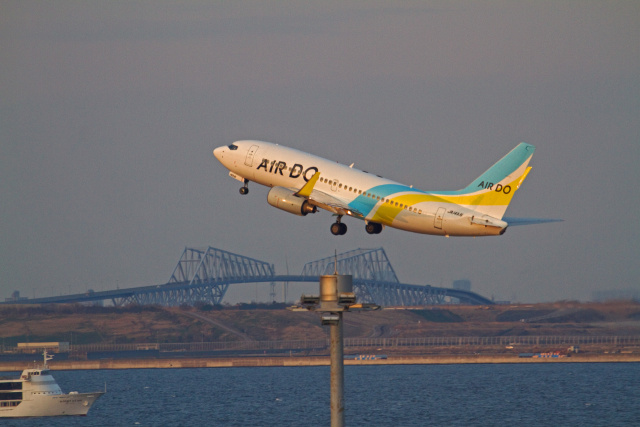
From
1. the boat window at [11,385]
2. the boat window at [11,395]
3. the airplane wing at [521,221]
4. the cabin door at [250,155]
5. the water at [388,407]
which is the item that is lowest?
the water at [388,407]

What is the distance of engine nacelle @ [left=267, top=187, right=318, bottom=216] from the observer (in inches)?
3752

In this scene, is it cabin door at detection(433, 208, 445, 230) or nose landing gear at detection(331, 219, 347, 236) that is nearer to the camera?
cabin door at detection(433, 208, 445, 230)

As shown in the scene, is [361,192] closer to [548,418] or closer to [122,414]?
[548,418]

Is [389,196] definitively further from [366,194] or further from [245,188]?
[245,188]

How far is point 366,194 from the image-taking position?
300 ft

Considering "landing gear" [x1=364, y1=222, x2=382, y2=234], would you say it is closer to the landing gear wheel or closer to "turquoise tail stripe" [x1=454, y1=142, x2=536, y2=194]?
the landing gear wheel

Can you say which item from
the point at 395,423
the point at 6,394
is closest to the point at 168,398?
the point at 6,394

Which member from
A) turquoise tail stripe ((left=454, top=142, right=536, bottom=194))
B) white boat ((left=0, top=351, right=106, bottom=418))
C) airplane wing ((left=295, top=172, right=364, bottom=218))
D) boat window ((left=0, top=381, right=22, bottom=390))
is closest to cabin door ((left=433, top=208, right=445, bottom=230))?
turquoise tail stripe ((left=454, top=142, right=536, bottom=194))

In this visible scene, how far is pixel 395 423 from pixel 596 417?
2864cm

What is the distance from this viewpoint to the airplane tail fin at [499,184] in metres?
88.1

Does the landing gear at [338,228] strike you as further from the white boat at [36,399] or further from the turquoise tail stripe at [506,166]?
the white boat at [36,399]

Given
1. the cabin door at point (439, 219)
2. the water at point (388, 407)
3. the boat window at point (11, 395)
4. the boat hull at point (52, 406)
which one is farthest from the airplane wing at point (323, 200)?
the boat window at point (11, 395)

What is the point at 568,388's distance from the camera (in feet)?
626

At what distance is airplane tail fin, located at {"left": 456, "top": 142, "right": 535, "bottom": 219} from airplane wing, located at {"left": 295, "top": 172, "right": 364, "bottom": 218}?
9429 mm
